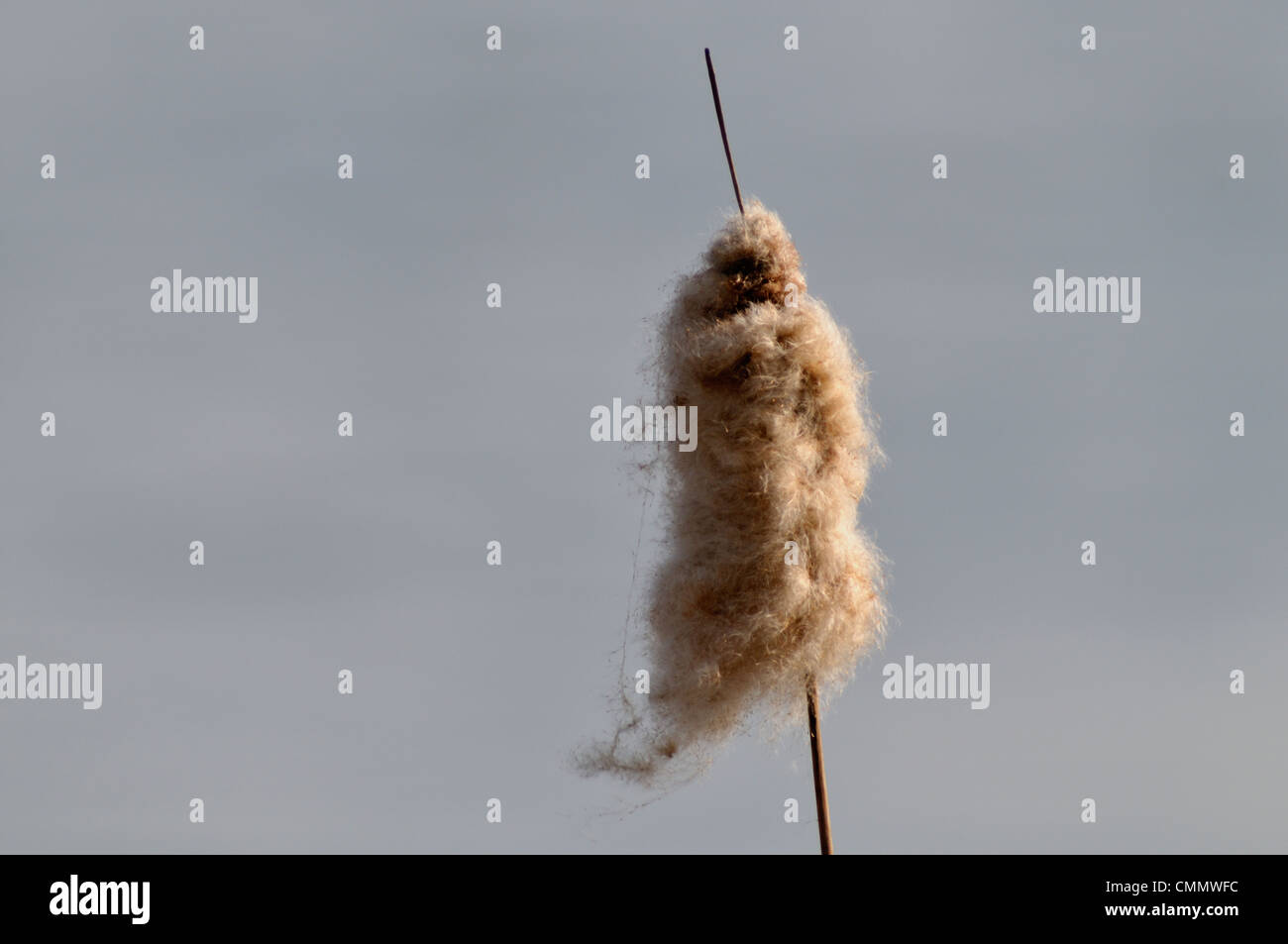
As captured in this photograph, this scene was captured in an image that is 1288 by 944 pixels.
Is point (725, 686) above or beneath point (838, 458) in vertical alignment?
beneath

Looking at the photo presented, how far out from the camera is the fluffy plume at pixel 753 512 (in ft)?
31.7

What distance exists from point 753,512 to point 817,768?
1.28m

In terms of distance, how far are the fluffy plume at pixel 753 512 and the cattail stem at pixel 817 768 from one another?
72 mm

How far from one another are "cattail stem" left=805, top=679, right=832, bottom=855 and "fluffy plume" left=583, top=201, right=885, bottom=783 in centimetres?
7

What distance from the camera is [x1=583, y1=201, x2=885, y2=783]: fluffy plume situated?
966 centimetres

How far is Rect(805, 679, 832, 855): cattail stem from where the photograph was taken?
905 centimetres

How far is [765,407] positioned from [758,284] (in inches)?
25.2

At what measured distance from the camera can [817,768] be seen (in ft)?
30.6

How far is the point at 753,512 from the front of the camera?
9.68 m
